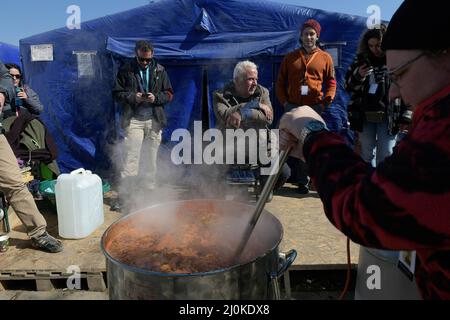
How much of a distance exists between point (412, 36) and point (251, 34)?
5.50m

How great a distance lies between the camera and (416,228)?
2.89ft

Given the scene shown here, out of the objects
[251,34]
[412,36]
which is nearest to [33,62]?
[251,34]

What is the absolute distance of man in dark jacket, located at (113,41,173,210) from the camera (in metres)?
5.20

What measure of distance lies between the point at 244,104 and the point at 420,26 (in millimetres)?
3887

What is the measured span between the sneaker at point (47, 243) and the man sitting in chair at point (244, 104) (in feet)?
7.89

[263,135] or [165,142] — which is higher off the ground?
[263,135]

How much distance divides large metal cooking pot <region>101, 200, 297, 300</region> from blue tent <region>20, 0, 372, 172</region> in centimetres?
423

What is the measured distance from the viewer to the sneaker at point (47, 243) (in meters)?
3.64

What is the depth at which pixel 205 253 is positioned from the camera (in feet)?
6.59

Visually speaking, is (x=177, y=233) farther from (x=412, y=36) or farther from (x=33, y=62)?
(x=33, y=62)

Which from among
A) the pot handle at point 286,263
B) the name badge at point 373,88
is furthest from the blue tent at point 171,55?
the pot handle at point 286,263

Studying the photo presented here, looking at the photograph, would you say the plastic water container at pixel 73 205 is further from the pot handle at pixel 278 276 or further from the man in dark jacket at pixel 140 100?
the pot handle at pixel 278 276

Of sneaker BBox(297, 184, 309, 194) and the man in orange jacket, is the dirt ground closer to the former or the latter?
sneaker BBox(297, 184, 309, 194)

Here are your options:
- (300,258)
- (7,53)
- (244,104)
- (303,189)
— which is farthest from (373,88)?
(7,53)
